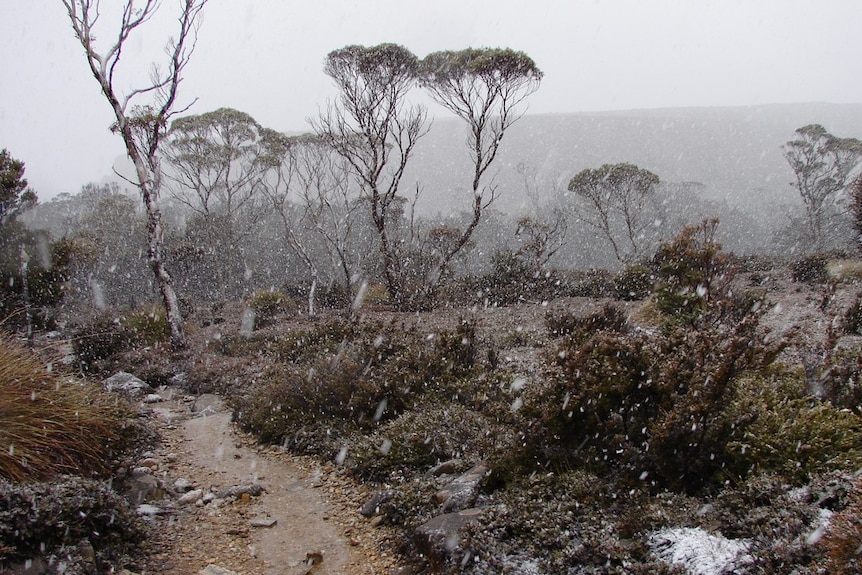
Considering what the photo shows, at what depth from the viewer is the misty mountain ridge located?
3846 inches

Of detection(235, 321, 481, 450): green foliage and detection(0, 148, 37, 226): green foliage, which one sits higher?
detection(0, 148, 37, 226): green foliage

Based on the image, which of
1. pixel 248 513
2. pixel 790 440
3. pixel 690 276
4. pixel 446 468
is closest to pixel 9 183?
pixel 248 513

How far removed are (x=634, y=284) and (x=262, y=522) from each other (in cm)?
1414

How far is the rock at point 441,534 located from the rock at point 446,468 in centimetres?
78

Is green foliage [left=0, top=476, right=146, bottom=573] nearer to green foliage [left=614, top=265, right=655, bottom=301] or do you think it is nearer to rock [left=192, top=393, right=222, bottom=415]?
rock [left=192, top=393, right=222, bottom=415]

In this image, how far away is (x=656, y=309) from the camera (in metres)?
10.3

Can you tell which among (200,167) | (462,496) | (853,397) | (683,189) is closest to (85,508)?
(462,496)

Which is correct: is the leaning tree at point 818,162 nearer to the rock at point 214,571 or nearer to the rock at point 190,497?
the rock at point 190,497

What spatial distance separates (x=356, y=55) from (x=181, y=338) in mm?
9091

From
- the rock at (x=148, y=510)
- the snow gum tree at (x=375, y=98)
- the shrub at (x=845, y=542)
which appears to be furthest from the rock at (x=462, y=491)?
the snow gum tree at (x=375, y=98)

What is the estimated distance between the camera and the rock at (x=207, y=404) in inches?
275

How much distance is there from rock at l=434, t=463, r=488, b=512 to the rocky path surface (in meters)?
0.56

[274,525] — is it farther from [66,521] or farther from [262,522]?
[66,521]

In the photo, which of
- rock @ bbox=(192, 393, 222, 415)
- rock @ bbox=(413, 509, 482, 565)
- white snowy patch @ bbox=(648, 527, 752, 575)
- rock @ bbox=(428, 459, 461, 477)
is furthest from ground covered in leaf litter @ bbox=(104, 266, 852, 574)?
rock @ bbox=(428, 459, 461, 477)
